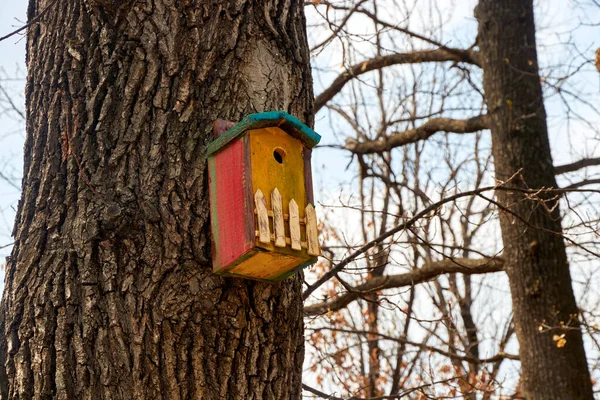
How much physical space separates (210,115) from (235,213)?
0.34 metres

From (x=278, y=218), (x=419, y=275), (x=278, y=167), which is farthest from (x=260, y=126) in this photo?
(x=419, y=275)

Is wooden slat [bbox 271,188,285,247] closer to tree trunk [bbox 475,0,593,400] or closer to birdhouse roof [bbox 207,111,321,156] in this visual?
birdhouse roof [bbox 207,111,321,156]

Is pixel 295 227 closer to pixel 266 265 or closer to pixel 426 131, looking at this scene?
pixel 266 265

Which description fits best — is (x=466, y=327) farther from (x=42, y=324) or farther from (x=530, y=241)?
(x=42, y=324)

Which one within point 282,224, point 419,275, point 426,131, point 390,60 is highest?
point 390,60

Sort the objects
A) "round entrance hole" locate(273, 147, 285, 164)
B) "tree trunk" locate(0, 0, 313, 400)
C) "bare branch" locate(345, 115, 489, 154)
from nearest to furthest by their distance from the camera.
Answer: "tree trunk" locate(0, 0, 313, 400) < "round entrance hole" locate(273, 147, 285, 164) < "bare branch" locate(345, 115, 489, 154)

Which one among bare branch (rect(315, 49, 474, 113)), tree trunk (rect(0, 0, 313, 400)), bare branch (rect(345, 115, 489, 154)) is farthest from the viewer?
bare branch (rect(315, 49, 474, 113))

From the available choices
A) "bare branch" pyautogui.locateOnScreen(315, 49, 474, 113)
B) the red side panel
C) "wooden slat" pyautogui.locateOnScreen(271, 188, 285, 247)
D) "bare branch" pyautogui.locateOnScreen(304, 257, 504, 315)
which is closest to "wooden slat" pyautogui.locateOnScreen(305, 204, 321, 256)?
"wooden slat" pyautogui.locateOnScreen(271, 188, 285, 247)

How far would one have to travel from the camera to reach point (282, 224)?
6.82 feet

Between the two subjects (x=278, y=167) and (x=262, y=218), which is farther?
(x=278, y=167)

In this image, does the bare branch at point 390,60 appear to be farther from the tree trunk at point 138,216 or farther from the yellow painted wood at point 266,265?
the yellow painted wood at point 266,265

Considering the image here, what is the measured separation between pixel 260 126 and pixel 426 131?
3983mm

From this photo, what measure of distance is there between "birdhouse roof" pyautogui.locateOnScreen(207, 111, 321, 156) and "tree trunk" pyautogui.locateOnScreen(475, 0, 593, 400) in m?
2.67

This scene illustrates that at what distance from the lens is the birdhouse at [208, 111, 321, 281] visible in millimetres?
2014
